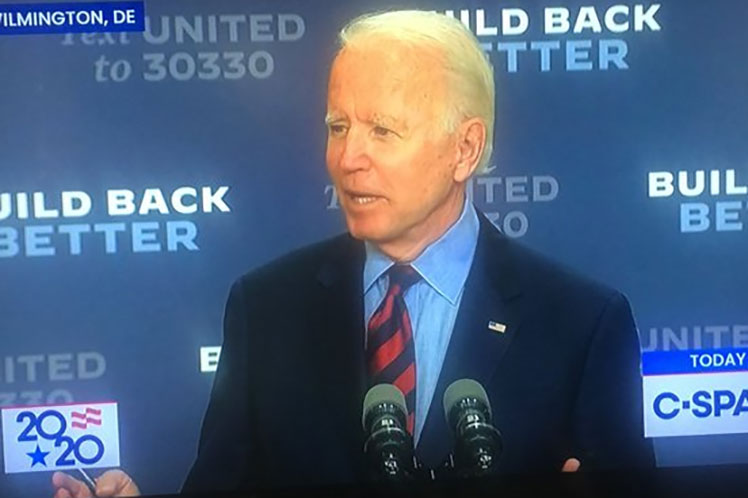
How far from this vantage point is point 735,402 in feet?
6.70

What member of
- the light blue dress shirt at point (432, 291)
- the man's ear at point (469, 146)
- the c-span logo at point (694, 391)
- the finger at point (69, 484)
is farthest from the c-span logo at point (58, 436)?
the c-span logo at point (694, 391)

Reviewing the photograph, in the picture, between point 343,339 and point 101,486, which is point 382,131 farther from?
point 101,486

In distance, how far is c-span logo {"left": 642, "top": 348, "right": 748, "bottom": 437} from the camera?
201cm

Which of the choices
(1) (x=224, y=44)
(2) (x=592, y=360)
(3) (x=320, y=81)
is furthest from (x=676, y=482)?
(1) (x=224, y=44)

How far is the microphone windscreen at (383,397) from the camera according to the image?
1.94 meters

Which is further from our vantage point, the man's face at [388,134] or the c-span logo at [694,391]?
the c-span logo at [694,391]

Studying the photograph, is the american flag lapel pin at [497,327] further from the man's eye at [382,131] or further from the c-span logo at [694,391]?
the man's eye at [382,131]

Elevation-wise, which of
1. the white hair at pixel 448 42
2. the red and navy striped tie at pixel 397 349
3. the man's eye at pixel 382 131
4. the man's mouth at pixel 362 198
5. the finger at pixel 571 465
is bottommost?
the finger at pixel 571 465

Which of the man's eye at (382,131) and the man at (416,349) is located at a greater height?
the man's eye at (382,131)

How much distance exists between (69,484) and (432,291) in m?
0.79

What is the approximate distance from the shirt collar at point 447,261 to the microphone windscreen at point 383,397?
192 mm

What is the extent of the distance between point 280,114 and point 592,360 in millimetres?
758

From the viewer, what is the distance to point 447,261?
6.47 feet

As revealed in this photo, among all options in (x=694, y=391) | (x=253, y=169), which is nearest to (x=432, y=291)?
(x=253, y=169)
